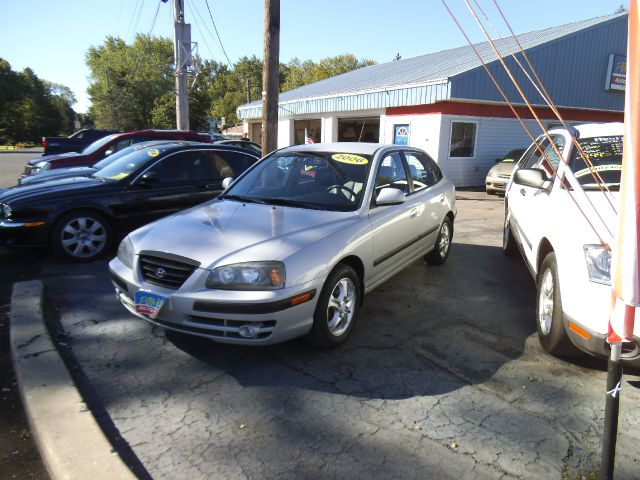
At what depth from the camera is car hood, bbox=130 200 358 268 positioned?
3105 millimetres

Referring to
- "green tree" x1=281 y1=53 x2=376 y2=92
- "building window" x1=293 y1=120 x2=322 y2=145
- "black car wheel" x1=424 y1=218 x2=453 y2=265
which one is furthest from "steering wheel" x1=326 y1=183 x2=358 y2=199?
"green tree" x1=281 y1=53 x2=376 y2=92

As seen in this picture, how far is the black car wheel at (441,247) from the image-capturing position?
5741 mm

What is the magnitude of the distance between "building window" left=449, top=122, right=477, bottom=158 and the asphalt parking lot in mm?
11422

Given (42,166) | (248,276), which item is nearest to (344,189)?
(248,276)

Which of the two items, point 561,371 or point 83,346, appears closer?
point 561,371

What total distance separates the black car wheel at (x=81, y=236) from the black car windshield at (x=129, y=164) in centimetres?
72

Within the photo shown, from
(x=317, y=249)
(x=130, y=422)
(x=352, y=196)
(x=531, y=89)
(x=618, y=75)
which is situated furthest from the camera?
(x=618, y=75)

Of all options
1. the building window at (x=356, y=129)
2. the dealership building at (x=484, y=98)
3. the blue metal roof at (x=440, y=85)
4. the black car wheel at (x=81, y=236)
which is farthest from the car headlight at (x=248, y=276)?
the building window at (x=356, y=129)

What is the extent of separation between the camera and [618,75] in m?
17.2

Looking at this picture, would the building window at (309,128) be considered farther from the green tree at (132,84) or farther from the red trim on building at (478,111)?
the green tree at (132,84)

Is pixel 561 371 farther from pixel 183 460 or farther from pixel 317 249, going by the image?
pixel 183 460

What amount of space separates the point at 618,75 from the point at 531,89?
4.85 metres

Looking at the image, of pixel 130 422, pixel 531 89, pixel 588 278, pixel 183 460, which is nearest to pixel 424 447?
pixel 183 460

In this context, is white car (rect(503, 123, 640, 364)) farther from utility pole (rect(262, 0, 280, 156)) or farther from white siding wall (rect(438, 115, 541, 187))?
white siding wall (rect(438, 115, 541, 187))
